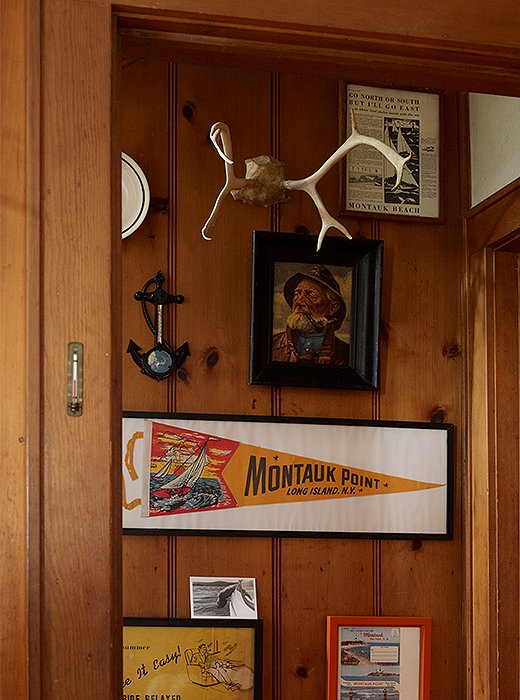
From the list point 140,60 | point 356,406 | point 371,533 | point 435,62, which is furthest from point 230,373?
point 435,62

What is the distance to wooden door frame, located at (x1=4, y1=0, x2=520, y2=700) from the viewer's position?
1419 mm

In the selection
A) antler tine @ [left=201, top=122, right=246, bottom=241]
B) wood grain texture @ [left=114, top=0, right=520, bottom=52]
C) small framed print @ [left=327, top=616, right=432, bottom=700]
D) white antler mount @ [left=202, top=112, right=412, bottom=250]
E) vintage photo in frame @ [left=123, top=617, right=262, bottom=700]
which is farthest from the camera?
small framed print @ [left=327, top=616, right=432, bottom=700]

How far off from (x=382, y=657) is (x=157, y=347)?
1050 mm

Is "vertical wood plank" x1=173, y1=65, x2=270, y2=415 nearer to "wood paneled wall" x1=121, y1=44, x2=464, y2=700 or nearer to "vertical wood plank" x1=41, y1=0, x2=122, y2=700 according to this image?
"wood paneled wall" x1=121, y1=44, x2=464, y2=700

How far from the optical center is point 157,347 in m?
2.66

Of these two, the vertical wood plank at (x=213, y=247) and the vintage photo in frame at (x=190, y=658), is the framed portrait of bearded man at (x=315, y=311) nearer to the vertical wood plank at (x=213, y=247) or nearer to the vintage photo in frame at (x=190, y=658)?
the vertical wood plank at (x=213, y=247)

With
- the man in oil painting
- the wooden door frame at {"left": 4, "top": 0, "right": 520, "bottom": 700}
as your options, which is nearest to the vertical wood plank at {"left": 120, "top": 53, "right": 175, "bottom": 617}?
the man in oil painting

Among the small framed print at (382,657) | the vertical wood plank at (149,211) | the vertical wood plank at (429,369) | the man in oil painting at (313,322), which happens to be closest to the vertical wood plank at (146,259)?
the vertical wood plank at (149,211)

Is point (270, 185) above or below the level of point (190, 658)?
above

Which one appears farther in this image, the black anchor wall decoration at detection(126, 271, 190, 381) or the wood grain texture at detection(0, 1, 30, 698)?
the black anchor wall decoration at detection(126, 271, 190, 381)

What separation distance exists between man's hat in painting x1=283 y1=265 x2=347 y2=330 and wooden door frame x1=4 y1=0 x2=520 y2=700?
48.2 inches

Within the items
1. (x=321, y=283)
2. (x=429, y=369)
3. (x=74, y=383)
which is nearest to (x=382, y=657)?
(x=429, y=369)

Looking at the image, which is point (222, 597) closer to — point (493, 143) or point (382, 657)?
point (382, 657)

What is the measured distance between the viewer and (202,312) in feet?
8.91
